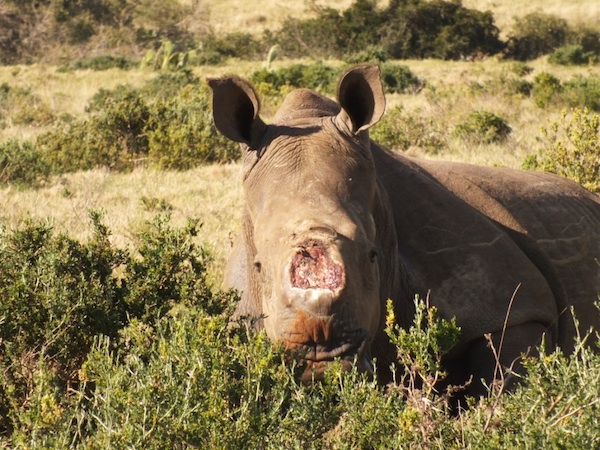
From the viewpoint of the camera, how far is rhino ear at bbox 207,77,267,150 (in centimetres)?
484

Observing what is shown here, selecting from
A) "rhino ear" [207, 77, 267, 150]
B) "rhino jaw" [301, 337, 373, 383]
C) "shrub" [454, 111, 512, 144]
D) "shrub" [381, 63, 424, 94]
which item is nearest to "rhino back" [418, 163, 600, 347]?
"rhino ear" [207, 77, 267, 150]

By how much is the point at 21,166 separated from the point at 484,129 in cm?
624

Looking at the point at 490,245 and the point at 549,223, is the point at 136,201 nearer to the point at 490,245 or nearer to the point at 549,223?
the point at 549,223

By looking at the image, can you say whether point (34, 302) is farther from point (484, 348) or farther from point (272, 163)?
point (484, 348)

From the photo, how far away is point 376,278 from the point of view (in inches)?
168

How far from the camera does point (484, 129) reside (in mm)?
13336

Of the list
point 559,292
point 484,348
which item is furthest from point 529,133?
point 484,348

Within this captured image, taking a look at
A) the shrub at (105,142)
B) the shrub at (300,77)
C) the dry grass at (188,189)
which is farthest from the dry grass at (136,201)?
the shrub at (300,77)

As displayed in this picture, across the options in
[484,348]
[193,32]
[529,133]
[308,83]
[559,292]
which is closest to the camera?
[484,348]

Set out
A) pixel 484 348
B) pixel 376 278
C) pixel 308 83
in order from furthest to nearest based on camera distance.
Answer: pixel 308 83, pixel 484 348, pixel 376 278

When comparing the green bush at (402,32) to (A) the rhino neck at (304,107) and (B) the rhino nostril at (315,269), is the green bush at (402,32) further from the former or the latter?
(B) the rhino nostril at (315,269)

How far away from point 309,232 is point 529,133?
10.2 metres

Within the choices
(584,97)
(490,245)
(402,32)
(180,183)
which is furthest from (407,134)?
(402,32)

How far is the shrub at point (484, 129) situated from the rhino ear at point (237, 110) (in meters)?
8.44
